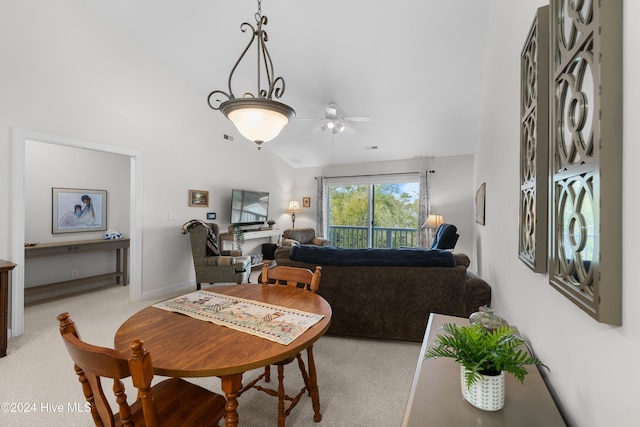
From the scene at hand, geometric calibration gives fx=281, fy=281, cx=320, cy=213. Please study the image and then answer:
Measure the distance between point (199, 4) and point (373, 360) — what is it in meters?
3.95

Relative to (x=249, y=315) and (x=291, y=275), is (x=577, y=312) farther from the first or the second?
(x=291, y=275)

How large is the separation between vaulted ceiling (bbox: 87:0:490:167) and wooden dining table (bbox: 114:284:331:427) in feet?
9.86

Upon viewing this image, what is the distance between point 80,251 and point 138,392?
4.36m

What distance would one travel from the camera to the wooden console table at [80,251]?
3600 mm

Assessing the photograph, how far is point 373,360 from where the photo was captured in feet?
7.73

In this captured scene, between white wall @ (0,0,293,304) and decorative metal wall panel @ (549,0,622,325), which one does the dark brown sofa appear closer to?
decorative metal wall panel @ (549,0,622,325)

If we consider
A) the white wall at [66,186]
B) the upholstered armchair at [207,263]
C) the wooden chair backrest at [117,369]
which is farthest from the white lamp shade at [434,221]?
the white wall at [66,186]

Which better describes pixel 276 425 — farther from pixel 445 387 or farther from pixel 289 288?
pixel 445 387

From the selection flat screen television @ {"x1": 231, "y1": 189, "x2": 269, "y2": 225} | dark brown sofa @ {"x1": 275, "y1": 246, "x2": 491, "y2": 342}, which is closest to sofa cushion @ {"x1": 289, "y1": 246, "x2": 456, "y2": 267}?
dark brown sofa @ {"x1": 275, "y1": 246, "x2": 491, "y2": 342}

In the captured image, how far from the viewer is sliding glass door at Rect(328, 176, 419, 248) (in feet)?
20.8

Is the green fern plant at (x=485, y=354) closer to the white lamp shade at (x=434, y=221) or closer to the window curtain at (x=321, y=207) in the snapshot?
the white lamp shade at (x=434, y=221)

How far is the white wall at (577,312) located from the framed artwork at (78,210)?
551 cm

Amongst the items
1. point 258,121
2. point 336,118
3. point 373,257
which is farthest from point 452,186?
point 258,121

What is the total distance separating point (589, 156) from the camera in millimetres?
634
